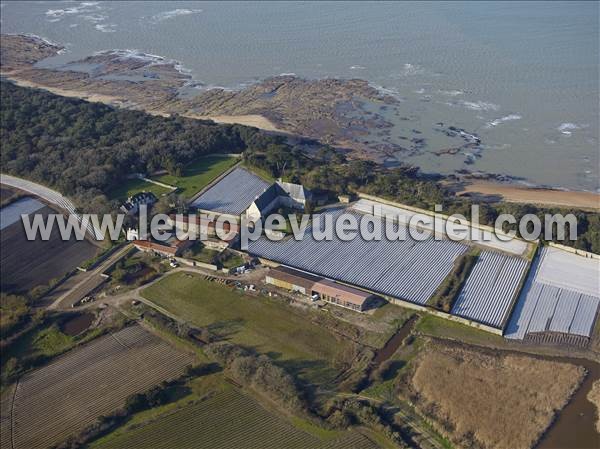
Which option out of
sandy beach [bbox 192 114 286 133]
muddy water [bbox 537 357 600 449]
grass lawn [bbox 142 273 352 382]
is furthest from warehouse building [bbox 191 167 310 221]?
muddy water [bbox 537 357 600 449]

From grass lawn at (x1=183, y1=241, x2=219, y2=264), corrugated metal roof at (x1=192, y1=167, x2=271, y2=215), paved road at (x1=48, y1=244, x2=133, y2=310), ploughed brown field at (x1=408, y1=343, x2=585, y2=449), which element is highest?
corrugated metal roof at (x1=192, y1=167, x2=271, y2=215)

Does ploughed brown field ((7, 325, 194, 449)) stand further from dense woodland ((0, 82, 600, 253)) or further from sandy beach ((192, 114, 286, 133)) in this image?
sandy beach ((192, 114, 286, 133))

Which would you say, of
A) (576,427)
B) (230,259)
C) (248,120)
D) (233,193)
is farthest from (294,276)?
(248,120)

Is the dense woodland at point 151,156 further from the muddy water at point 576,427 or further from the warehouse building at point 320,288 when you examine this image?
the muddy water at point 576,427

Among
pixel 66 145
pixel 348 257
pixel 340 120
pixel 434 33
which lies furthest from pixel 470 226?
pixel 434 33

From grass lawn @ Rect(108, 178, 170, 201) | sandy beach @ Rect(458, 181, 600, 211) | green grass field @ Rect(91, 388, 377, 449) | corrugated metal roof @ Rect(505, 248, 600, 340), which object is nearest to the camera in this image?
green grass field @ Rect(91, 388, 377, 449)

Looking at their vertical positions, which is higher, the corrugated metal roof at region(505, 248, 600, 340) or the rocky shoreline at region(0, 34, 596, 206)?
the rocky shoreline at region(0, 34, 596, 206)

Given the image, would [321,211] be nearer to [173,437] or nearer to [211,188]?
[211,188]

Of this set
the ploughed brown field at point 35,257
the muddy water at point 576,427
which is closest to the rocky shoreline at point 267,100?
the muddy water at point 576,427
